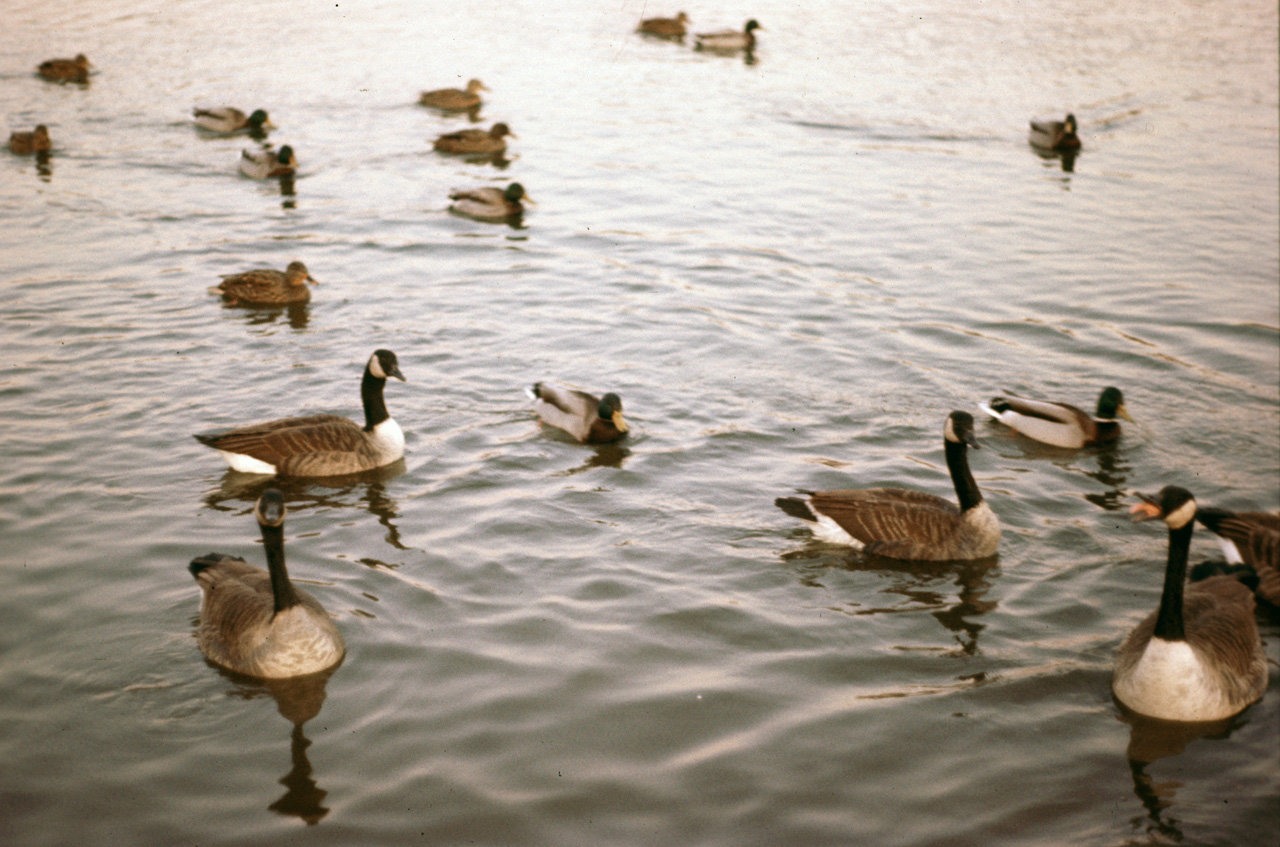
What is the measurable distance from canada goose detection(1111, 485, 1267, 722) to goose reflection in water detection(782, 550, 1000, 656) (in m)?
1.18

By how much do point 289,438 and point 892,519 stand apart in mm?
5772

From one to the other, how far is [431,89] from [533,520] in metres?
20.9

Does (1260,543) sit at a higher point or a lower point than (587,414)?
lower

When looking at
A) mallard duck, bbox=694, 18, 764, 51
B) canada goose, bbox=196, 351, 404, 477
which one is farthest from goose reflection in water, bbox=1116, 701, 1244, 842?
mallard duck, bbox=694, 18, 764, 51

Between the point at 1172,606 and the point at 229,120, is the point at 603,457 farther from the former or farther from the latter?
the point at 229,120

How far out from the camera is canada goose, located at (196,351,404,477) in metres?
11.2

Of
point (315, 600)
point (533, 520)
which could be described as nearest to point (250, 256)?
point (533, 520)

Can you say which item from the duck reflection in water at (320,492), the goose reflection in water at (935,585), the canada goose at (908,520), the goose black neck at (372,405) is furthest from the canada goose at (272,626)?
the canada goose at (908,520)

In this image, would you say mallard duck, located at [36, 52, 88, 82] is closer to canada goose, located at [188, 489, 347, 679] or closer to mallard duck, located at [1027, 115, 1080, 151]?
mallard duck, located at [1027, 115, 1080, 151]

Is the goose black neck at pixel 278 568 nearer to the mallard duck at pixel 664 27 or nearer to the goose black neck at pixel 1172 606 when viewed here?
the goose black neck at pixel 1172 606

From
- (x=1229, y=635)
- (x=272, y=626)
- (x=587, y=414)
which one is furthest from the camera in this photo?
(x=587, y=414)

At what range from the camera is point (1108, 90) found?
28922 millimetres

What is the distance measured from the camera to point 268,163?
70.7 ft

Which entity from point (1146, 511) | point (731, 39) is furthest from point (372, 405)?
point (731, 39)
